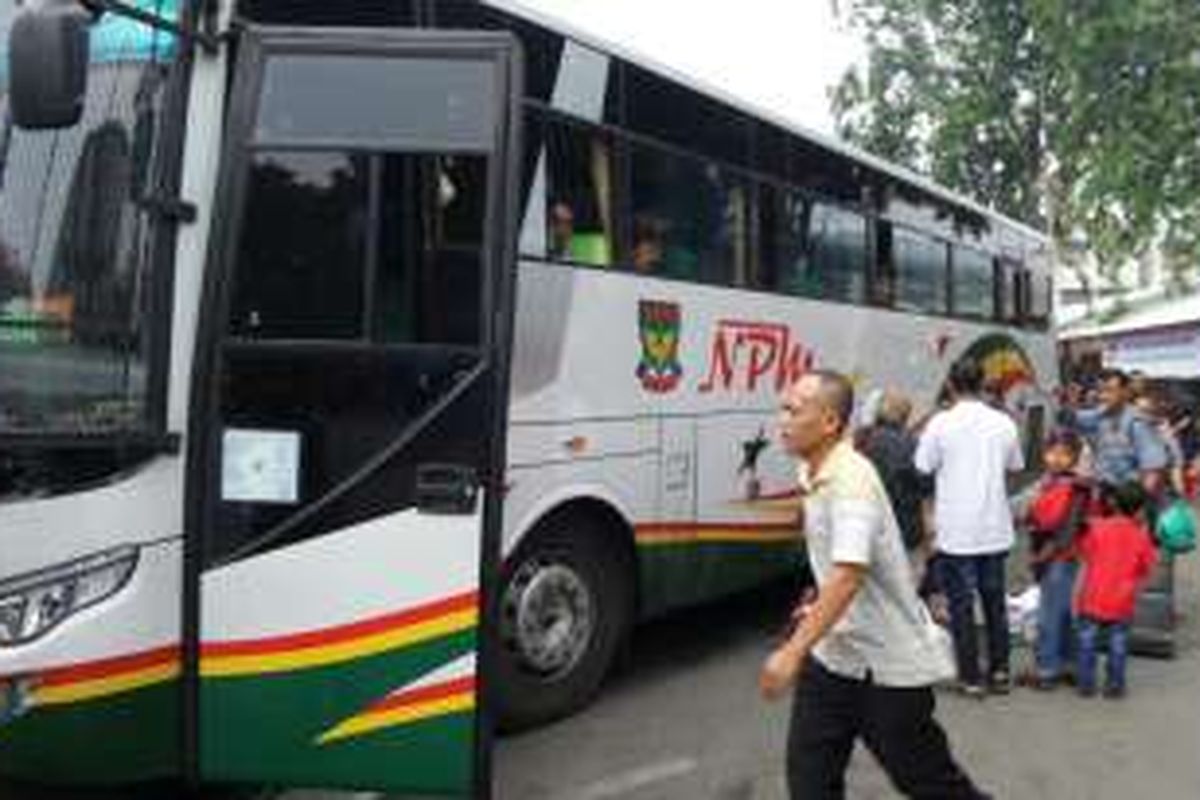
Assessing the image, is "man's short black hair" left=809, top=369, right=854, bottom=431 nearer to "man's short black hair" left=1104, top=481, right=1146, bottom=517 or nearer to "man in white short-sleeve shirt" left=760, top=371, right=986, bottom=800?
"man in white short-sleeve shirt" left=760, top=371, right=986, bottom=800

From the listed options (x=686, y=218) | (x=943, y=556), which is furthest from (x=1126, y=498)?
(x=686, y=218)

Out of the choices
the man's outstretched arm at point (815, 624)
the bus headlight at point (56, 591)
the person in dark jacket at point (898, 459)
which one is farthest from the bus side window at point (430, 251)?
the person in dark jacket at point (898, 459)

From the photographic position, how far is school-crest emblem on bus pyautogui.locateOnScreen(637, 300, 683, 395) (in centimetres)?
837

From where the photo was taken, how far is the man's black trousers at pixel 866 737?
4.87 m

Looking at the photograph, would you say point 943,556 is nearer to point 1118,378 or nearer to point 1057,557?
point 1057,557

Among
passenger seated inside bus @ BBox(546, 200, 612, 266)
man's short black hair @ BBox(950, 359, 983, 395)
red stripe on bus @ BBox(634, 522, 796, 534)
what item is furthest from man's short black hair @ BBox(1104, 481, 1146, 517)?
passenger seated inside bus @ BBox(546, 200, 612, 266)

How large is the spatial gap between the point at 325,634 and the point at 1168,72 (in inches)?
1274

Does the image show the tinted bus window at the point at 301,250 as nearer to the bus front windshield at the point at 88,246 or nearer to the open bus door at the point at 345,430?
the open bus door at the point at 345,430

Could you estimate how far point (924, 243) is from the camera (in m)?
13.6

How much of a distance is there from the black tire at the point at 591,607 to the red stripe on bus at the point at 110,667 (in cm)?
195

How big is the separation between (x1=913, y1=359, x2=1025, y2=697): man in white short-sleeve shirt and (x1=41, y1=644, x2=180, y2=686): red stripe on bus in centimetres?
441

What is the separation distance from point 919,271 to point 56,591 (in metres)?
9.25

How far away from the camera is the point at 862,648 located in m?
4.89

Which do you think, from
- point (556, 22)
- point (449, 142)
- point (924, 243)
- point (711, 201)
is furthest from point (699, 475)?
point (924, 243)
